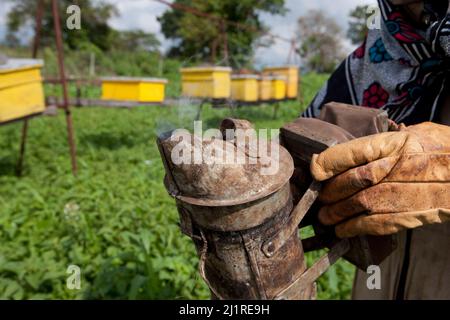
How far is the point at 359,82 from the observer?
1.57m

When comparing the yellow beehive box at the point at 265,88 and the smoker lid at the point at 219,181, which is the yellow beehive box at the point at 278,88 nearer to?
the yellow beehive box at the point at 265,88

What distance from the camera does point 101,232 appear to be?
2.99m

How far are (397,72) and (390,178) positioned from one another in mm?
624

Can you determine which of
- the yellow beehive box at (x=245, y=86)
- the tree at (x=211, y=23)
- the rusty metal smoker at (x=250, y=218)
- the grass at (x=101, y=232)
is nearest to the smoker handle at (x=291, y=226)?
the rusty metal smoker at (x=250, y=218)

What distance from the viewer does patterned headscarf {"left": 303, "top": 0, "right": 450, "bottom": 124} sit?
1.22 metres

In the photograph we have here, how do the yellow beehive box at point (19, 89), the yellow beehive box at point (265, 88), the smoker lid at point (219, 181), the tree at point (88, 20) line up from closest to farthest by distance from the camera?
1. the smoker lid at point (219, 181)
2. the yellow beehive box at point (19, 89)
3. the yellow beehive box at point (265, 88)
4. the tree at point (88, 20)

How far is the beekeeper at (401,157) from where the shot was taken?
95 cm

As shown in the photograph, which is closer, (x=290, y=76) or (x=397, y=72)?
(x=397, y=72)

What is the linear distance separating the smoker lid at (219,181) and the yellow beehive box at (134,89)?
6.27 meters

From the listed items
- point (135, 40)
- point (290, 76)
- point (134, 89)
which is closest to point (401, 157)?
point (134, 89)

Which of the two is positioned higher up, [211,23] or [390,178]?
[211,23]

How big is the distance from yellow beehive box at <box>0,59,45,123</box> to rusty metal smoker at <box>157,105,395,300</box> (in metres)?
3.91

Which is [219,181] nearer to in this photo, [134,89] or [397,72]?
[397,72]
